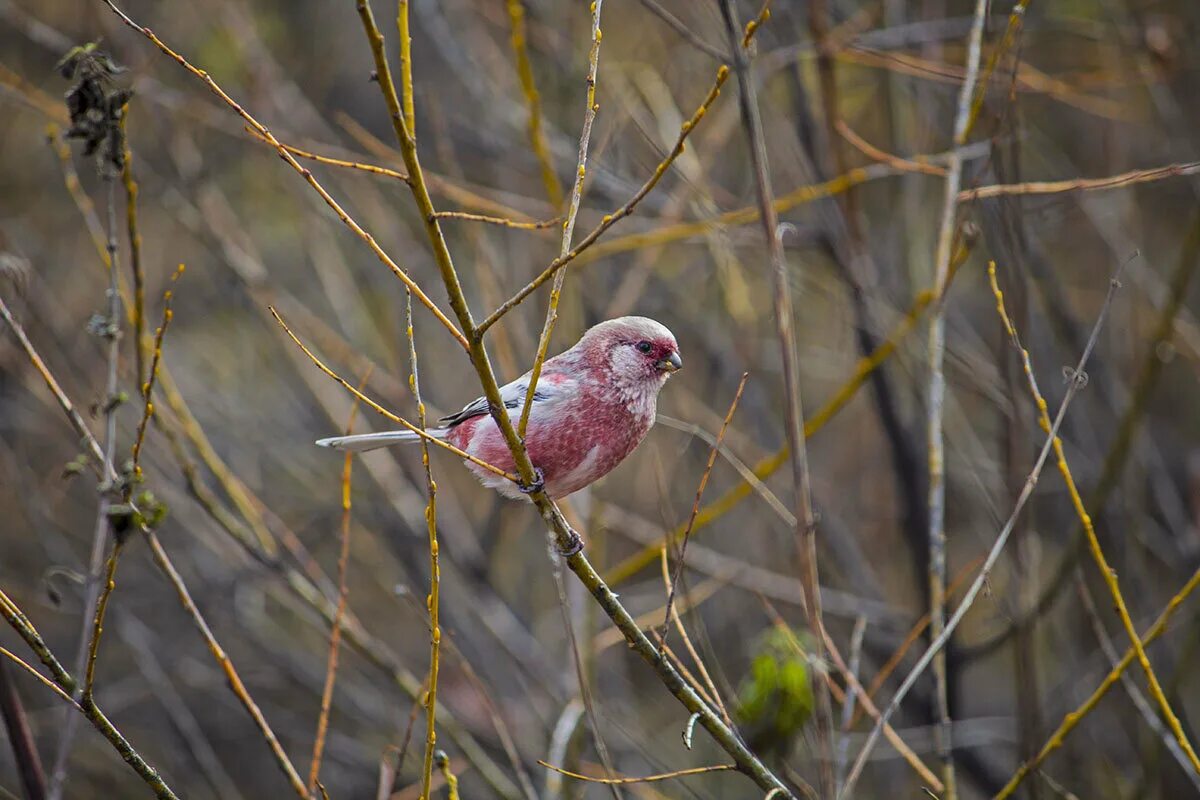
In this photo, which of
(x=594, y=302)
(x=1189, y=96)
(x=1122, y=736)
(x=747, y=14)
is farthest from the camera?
(x=1189, y=96)

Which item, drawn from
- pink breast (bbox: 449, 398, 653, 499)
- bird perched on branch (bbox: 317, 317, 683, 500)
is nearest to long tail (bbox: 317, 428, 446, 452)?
bird perched on branch (bbox: 317, 317, 683, 500)

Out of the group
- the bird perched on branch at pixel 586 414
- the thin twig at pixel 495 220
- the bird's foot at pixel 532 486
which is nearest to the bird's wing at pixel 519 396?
the bird perched on branch at pixel 586 414

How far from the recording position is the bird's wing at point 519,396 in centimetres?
338

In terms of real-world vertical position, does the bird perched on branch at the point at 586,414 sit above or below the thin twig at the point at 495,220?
below

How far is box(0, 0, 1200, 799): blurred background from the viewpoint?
5.14 meters

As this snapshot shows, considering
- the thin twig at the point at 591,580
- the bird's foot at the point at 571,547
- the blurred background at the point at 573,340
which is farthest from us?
the blurred background at the point at 573,340

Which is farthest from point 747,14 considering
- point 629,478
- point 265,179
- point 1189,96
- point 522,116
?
point 265,179

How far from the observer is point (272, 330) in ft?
21.8

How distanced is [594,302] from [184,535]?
3675 mm

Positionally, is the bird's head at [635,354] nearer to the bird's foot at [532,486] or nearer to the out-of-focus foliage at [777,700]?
the bird's foot at [532,486]

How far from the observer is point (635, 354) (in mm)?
3414

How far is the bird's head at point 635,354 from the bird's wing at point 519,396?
142mm

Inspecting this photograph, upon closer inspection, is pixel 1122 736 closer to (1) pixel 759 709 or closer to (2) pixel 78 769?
(1) pixel 759 709

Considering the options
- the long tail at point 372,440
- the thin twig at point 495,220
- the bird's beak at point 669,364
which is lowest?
the long tail at point 372,440
